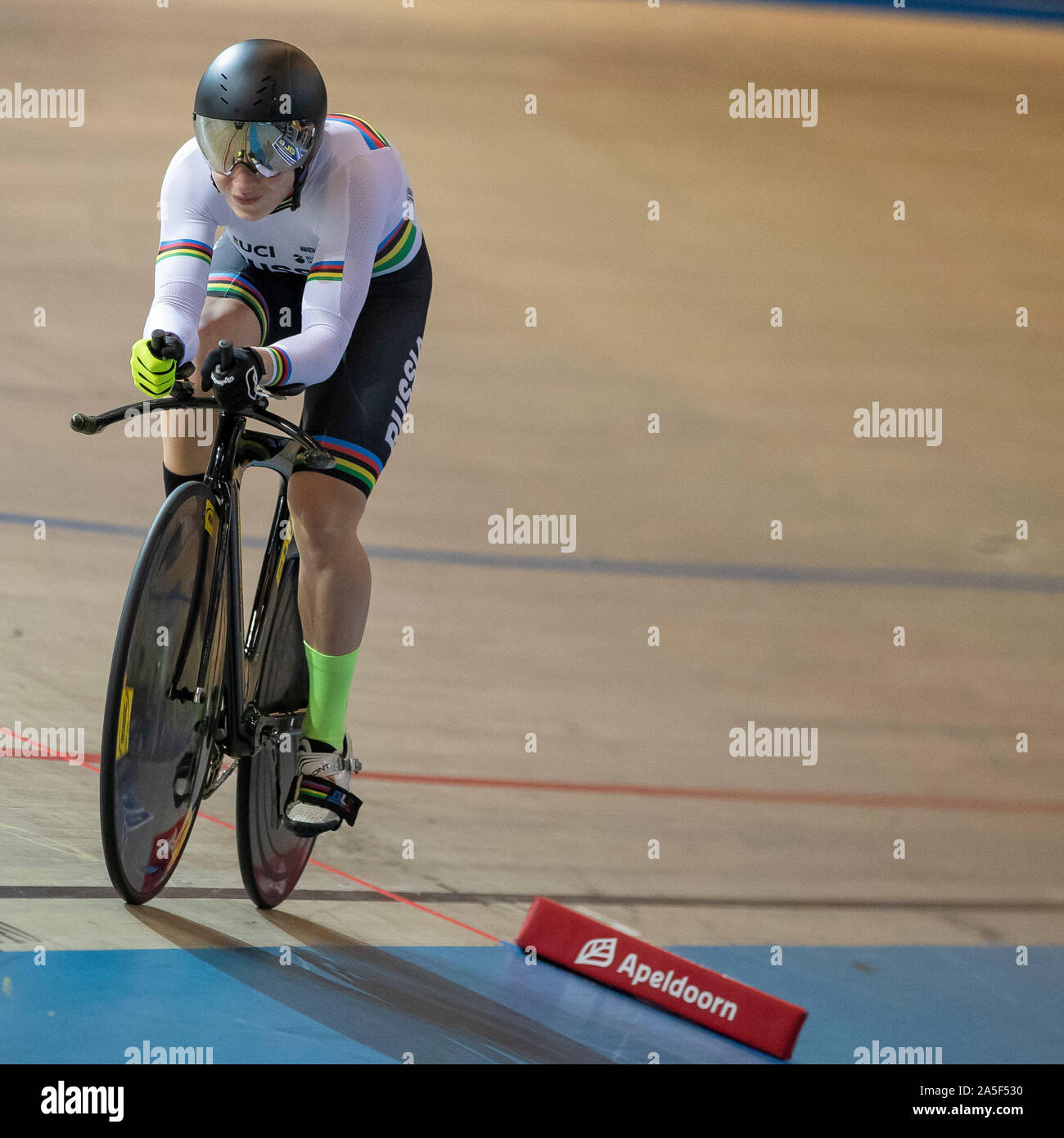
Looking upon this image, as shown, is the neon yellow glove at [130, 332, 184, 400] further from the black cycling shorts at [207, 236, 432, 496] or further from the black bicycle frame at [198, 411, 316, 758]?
the black cycling shorts at [207, 236, 432, 496]

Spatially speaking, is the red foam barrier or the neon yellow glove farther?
the red foam barrier

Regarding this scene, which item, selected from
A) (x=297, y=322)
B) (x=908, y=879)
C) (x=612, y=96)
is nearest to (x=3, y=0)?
(x=612, y=96)

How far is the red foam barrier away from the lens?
6.25ft

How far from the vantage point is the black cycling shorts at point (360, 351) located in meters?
2.01

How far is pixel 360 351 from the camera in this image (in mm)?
2070

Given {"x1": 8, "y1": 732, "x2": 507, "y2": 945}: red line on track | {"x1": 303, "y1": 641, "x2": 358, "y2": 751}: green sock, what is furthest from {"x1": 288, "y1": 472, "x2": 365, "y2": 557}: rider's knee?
{"x1": 8, "y1": 732, "x2": 507, "y2": 945}: red line on track

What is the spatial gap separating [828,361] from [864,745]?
2.66 meters

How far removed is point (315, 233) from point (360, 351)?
209 mm

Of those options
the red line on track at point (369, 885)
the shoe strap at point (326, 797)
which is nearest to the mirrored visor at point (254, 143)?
the shoe strap at point (326, 797)

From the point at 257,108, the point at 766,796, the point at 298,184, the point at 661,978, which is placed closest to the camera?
the point at 257,108

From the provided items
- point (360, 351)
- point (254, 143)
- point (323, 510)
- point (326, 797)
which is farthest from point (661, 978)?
Answer: point (254, 143)

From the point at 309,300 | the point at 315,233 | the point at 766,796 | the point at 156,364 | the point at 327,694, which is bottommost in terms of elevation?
the point at 766,796

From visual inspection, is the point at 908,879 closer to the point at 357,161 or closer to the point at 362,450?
the point at 362,450

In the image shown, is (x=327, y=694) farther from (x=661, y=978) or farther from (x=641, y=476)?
(x=641, y=476)
